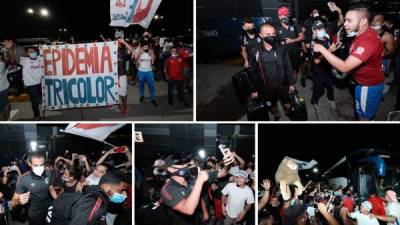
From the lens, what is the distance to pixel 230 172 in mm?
3396

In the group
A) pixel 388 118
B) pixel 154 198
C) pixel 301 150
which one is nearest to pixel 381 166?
pixel 388 118

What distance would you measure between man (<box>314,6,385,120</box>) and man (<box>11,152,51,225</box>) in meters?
2.58

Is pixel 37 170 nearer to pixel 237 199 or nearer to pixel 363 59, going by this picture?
pixel 237 199

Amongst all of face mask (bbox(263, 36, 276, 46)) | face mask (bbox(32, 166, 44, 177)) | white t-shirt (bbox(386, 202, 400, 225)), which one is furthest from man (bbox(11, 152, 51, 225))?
white t-shirt (bbox(386, 202, 400, 225))

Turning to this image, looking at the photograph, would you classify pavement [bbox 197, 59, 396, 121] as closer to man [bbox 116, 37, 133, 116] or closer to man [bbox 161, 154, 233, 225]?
man [bbox 161, 154, 233, 225]

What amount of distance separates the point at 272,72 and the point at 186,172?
1.13 m

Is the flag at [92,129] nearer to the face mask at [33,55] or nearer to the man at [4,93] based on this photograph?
the man at [4,93]

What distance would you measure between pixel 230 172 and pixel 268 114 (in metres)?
0.63

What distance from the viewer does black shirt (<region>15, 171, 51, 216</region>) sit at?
3.36m

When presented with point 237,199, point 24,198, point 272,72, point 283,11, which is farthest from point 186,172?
point 283,11

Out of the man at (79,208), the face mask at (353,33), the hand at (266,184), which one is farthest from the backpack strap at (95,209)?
the face mask at (353,33)

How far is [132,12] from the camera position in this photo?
317 cm

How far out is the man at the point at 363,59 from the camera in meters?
2.95

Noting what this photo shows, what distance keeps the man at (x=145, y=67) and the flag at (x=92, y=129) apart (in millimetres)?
384
